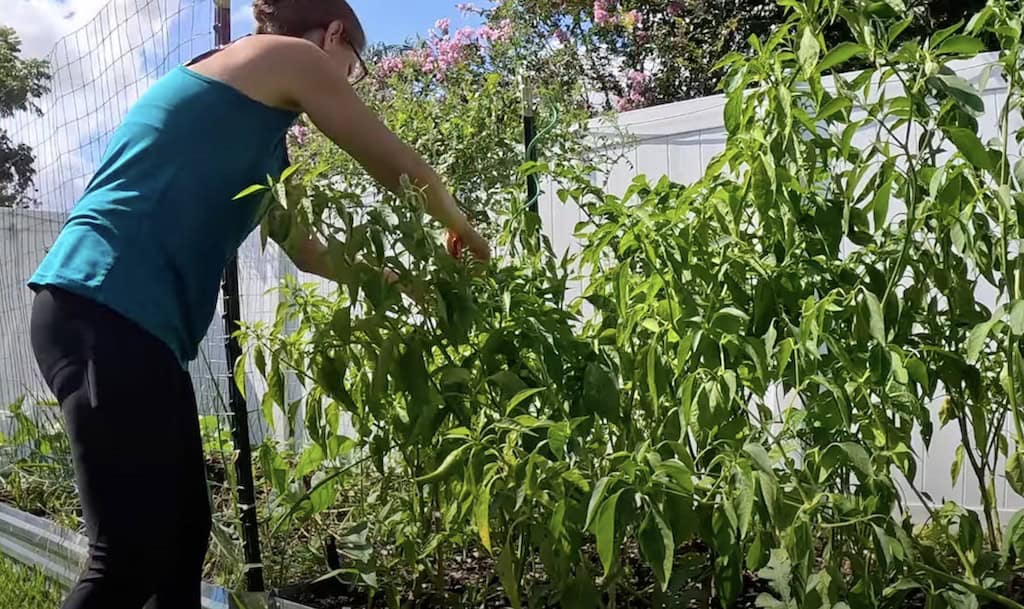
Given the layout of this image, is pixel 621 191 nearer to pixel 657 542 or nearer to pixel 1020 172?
pixel 1020 172

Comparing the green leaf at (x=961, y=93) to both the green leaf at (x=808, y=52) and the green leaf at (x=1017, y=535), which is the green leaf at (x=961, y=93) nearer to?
the green leaf at (x=808, y=52)

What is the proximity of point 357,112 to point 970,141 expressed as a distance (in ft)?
3.11

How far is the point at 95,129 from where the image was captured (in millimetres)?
3596

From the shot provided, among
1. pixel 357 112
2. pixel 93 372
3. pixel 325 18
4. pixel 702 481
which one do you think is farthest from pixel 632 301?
pixel 93 372

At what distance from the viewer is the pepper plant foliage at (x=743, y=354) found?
1.47m

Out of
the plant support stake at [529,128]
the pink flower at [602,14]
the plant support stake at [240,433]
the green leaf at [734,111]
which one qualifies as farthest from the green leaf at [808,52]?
the pink flower at [602,14]

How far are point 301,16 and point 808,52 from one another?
0.94 meters

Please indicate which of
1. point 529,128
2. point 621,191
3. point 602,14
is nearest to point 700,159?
point 621,191

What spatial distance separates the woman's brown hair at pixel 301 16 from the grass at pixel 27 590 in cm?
188

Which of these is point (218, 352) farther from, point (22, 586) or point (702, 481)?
point (702, 481)

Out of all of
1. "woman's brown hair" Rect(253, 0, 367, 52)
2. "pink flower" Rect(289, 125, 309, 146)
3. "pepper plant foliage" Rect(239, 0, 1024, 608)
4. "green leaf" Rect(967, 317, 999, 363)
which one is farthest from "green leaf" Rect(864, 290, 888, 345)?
"pink flower" Rect(289, 125, 309, 146)

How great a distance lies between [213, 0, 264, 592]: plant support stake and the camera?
2424 millimetres

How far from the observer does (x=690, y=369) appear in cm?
163

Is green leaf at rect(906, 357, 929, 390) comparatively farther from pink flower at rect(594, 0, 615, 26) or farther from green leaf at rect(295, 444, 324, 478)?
pink flower at rect(594, 0, 615, 26)
